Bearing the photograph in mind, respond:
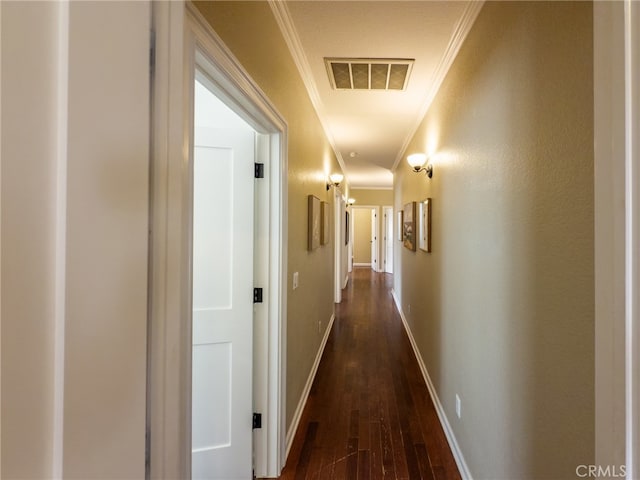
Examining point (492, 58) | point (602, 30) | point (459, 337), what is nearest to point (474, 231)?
point (459, 337)

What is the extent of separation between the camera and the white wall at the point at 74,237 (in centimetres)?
36

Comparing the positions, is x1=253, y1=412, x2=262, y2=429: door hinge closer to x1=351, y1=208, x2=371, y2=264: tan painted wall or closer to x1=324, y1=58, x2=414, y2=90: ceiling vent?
x1=324, y1=58, x2=414, y2=90: ceiling vent

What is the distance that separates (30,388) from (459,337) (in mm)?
1955

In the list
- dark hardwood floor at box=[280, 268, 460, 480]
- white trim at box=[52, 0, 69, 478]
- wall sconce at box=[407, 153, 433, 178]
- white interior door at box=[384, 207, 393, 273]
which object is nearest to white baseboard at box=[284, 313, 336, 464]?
dark hardwood floor at box=[280, 268, 460, 480]

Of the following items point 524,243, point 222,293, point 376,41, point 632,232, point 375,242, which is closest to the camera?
point 632,232

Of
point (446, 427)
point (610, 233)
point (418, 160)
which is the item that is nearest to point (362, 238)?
point (418, 160)

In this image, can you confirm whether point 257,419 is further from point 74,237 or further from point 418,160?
point 418,160

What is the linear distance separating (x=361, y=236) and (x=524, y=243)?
9898 mm

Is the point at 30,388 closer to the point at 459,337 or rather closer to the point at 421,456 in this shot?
the point at 459,337

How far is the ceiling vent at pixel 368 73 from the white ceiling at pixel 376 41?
52 millimetres

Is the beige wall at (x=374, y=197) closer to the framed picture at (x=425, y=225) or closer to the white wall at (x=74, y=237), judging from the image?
the framed picture at (x=425, y=225)

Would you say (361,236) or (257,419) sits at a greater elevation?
(361,236)

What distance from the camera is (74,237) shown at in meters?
0.42

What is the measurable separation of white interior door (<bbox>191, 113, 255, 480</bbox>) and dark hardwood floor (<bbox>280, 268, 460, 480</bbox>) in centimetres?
45
